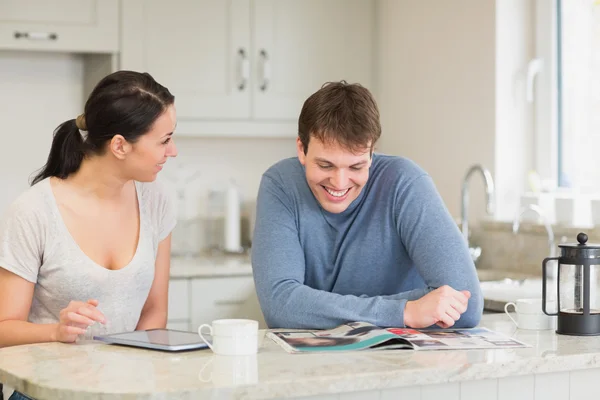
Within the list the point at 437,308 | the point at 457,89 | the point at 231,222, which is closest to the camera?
the point at 437,308

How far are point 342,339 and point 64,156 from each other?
0.85 metres

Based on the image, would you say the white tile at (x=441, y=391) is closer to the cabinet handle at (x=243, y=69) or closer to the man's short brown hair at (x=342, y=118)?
the man's short brown hair at (x=342, y=118)

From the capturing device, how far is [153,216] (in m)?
2.37

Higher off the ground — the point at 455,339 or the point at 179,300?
the point at 455,339

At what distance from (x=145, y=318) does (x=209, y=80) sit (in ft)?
6.06

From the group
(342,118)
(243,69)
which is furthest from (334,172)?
(243,69)

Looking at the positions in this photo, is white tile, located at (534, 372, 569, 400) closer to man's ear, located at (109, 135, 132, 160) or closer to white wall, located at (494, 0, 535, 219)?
man's ear, located at (109, 135, 132, 160)

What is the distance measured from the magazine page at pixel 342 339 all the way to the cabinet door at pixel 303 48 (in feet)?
7.63

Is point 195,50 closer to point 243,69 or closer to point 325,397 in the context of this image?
point 243,69

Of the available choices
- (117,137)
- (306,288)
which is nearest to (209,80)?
(117,137)

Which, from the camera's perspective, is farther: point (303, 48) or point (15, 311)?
point (303, 48)

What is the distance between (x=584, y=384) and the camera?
1824mm

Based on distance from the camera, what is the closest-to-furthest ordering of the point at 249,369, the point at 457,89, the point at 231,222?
the point at 249,369 < the point at 457,89 < the point at 231,222

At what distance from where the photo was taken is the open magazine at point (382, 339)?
1.78 m
